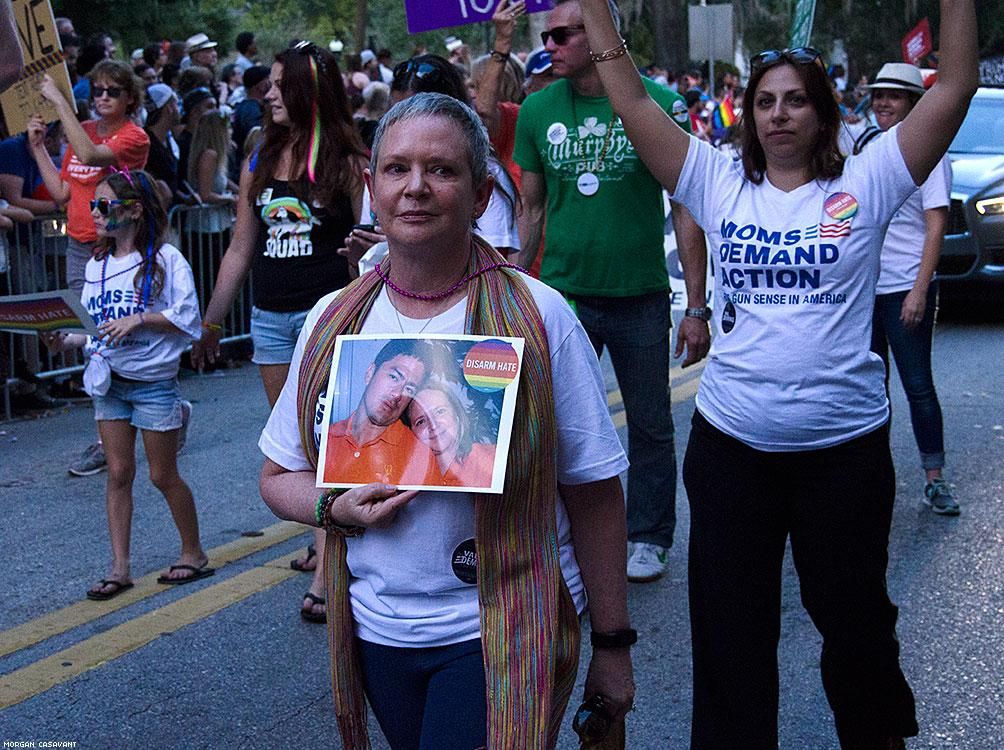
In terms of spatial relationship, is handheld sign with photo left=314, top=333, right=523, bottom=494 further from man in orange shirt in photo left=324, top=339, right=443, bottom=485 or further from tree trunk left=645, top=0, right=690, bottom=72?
tree trunk left=645, top=0, right=690, bottom=72

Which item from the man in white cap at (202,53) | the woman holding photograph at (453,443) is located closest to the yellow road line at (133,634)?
the woman holding photograph at (453,443)

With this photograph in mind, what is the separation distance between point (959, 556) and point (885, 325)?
47.5 inches

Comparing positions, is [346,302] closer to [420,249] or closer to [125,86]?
[420,249]

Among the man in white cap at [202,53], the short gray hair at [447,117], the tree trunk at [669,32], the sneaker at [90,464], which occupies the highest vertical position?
the tree trunk at [669,32]

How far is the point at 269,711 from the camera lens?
14.7 feet

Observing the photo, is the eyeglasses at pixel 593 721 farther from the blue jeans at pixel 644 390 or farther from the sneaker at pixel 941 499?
the sneaker at pixel 941 499

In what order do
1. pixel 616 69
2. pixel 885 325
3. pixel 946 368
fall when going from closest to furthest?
pixel 616 69, pixel 885 325, pixel 946 368

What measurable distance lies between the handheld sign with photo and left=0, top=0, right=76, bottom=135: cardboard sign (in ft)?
20.3

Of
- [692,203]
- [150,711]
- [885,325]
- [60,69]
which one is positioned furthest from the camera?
[60,69]

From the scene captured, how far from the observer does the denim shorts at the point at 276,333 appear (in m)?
5.39

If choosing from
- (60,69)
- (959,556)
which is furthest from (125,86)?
(959,556)

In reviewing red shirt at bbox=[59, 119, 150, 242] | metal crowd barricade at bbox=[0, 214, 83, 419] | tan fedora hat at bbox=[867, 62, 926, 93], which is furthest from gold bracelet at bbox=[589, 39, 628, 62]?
metal crowd barricade at bbox=[0, 214, 83, 419]

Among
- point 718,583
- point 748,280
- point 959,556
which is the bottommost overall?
point 959,556

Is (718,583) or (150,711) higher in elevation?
(718,583)
